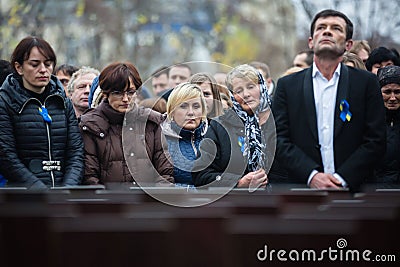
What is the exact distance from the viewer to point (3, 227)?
527 cm

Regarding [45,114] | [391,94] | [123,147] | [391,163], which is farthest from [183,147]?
[391,94]

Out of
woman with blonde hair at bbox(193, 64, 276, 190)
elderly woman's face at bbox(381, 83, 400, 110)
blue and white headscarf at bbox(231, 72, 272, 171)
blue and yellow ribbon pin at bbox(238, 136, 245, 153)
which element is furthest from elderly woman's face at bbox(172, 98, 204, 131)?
elderly woman's face at bbox(381, 83, 400, 110)

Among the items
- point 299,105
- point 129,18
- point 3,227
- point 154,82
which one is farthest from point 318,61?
point 129,18

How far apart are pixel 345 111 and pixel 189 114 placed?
1045mm

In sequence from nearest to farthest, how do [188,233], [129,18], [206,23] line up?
1. [188,233]
2. [129,18]
3. [206,23]

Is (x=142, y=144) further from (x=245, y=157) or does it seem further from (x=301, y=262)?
(x=301, y=262)

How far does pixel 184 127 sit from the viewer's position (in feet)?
20.7

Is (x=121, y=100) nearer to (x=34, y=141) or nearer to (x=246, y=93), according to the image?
(x=34, y=141)

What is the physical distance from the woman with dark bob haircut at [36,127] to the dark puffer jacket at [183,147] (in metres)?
0.61

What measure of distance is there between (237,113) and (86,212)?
146cm

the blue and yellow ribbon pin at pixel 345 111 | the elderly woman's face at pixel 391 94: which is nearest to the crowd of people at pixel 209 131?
the blue and yellow ribbon pin at pixel 345 111

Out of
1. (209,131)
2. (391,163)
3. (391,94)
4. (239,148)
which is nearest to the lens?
(239,148)

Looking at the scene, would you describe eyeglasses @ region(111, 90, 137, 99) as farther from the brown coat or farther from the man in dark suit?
the man in dark suit

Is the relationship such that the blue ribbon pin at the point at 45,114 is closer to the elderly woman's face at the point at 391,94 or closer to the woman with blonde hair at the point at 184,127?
the woman with blonde hair at the point at 184,127
